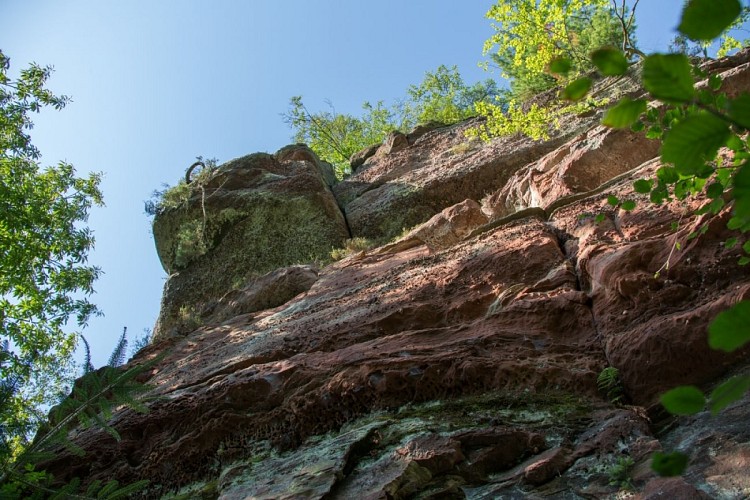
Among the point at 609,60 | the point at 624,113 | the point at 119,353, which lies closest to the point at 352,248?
the point at 119,353

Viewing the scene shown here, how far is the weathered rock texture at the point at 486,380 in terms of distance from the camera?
Answer: 3.81m

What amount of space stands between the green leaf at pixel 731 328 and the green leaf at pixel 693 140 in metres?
0.28

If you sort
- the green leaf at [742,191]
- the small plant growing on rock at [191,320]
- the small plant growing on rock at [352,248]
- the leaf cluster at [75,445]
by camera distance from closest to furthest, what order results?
the green leaf at [742,191] < the leaf cluster at [75,445] < the small plant growing on rock at [191,320] < the small plant growing on rock at [352,248]

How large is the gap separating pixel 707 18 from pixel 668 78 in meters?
0.12

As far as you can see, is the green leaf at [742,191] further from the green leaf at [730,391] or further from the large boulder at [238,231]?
the large boulder at [238,231]

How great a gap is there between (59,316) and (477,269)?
13.3 metres

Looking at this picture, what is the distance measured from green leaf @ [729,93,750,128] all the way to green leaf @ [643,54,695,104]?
0.27ft

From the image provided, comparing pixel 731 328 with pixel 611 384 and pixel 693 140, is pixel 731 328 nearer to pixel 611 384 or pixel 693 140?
pixel 693 140

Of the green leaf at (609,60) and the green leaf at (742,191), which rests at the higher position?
the green leaf at (609,60)

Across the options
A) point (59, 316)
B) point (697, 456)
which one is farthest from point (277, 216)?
point (697, 456)

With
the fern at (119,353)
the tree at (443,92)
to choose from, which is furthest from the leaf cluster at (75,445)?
the tree at (443,92)

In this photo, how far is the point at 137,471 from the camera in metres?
5.88

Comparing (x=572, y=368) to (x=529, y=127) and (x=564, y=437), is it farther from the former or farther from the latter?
(x=529, y=127)

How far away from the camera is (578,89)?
4.37 feet
